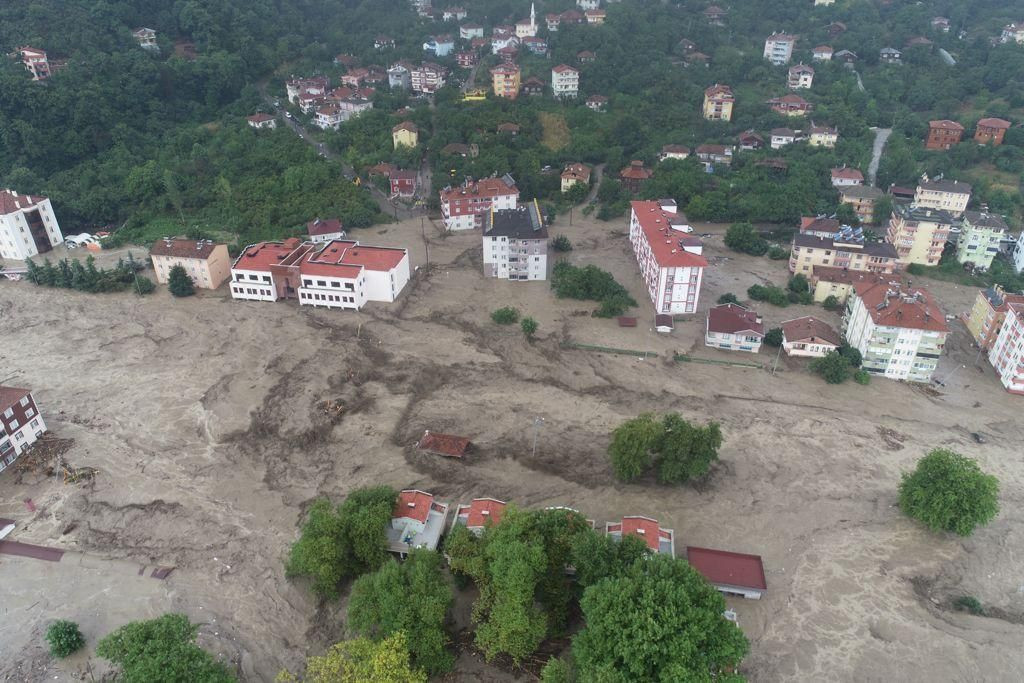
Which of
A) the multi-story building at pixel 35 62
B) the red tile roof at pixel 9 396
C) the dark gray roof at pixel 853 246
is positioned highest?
the multi-story building at pixel 35 62

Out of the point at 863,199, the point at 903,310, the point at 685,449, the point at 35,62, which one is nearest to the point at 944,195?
the point at 863,199

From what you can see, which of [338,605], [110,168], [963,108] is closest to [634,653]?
[338,605]

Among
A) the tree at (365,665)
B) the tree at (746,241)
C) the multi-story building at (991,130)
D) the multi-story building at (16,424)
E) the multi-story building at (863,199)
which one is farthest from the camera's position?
the multi-story building at (991,130)

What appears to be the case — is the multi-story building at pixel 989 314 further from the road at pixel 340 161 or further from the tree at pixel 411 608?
the road at pixel 340 161

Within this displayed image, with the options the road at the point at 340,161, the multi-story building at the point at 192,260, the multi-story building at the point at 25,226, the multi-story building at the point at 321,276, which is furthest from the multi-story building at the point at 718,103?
the multi-story building at the point at 25,226

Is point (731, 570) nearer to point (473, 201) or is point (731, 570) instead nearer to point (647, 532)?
point (647, 532)

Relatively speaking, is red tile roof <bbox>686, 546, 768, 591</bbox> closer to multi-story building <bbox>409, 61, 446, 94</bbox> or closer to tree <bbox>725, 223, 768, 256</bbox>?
tree <bbox>725, 223, 768, 256</bbox>
